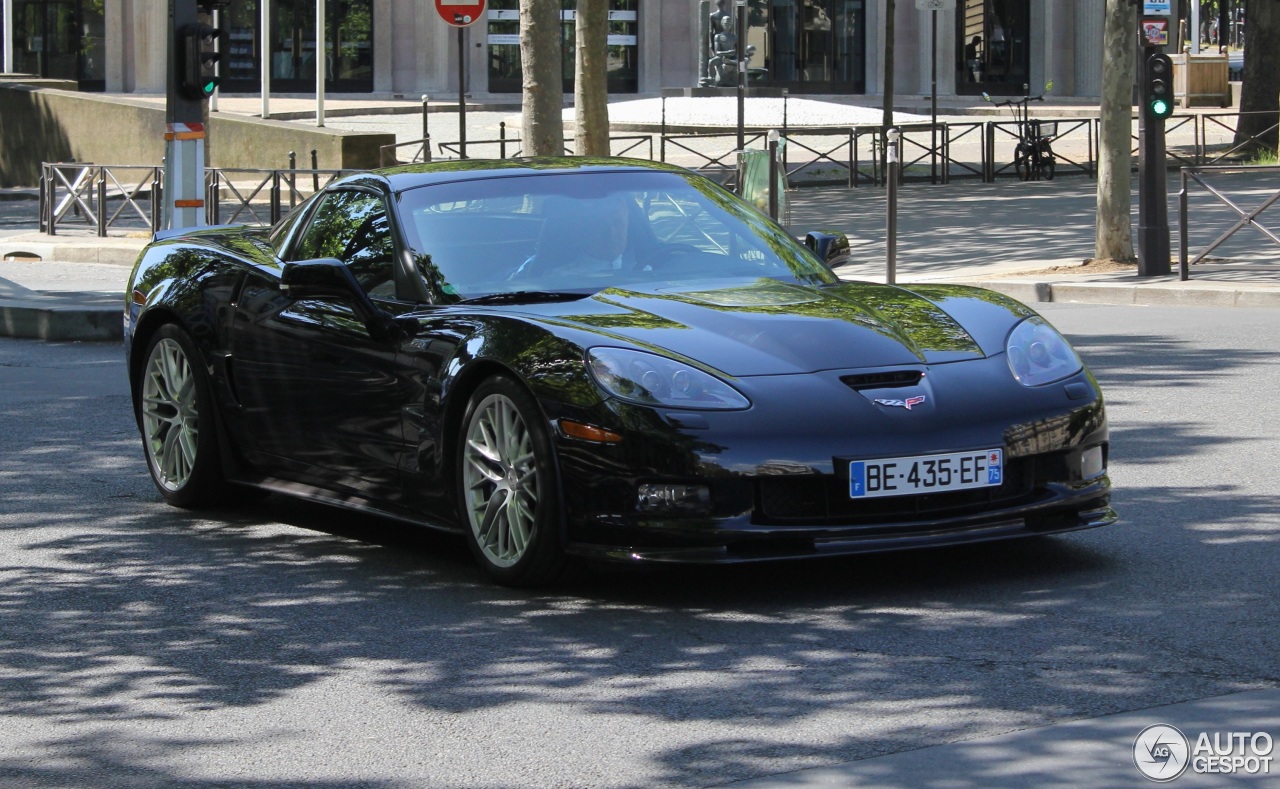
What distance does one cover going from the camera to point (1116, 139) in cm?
1825

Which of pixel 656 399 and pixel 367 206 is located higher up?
pixel 367 206

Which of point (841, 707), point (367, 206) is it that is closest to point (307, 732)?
point (841, 707)

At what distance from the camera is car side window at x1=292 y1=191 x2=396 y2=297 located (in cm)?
701

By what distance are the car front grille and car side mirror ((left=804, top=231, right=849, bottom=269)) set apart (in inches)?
69.2

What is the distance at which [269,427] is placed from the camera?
7.44 meters

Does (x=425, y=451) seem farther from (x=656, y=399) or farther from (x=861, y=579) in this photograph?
(x=861, y=579)

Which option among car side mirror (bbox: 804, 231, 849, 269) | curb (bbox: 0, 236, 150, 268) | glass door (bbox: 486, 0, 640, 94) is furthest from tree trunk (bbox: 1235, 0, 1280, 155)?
car side mirror (bbox: 804, 231, 849, 269)

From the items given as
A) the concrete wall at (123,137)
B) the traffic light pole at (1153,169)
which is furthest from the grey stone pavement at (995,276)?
the concrete wall at (123,137)

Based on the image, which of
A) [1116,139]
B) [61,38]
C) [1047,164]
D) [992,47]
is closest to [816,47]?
[992,47]

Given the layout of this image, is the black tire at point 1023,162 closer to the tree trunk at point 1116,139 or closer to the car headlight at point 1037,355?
the tree trunk at point 1116,139

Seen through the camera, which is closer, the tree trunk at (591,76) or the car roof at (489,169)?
the car roof at (489,169)

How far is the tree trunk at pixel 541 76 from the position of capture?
21.9 meters

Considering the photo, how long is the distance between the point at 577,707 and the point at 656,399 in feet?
3.95

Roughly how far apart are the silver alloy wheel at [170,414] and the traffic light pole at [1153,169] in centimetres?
1059
